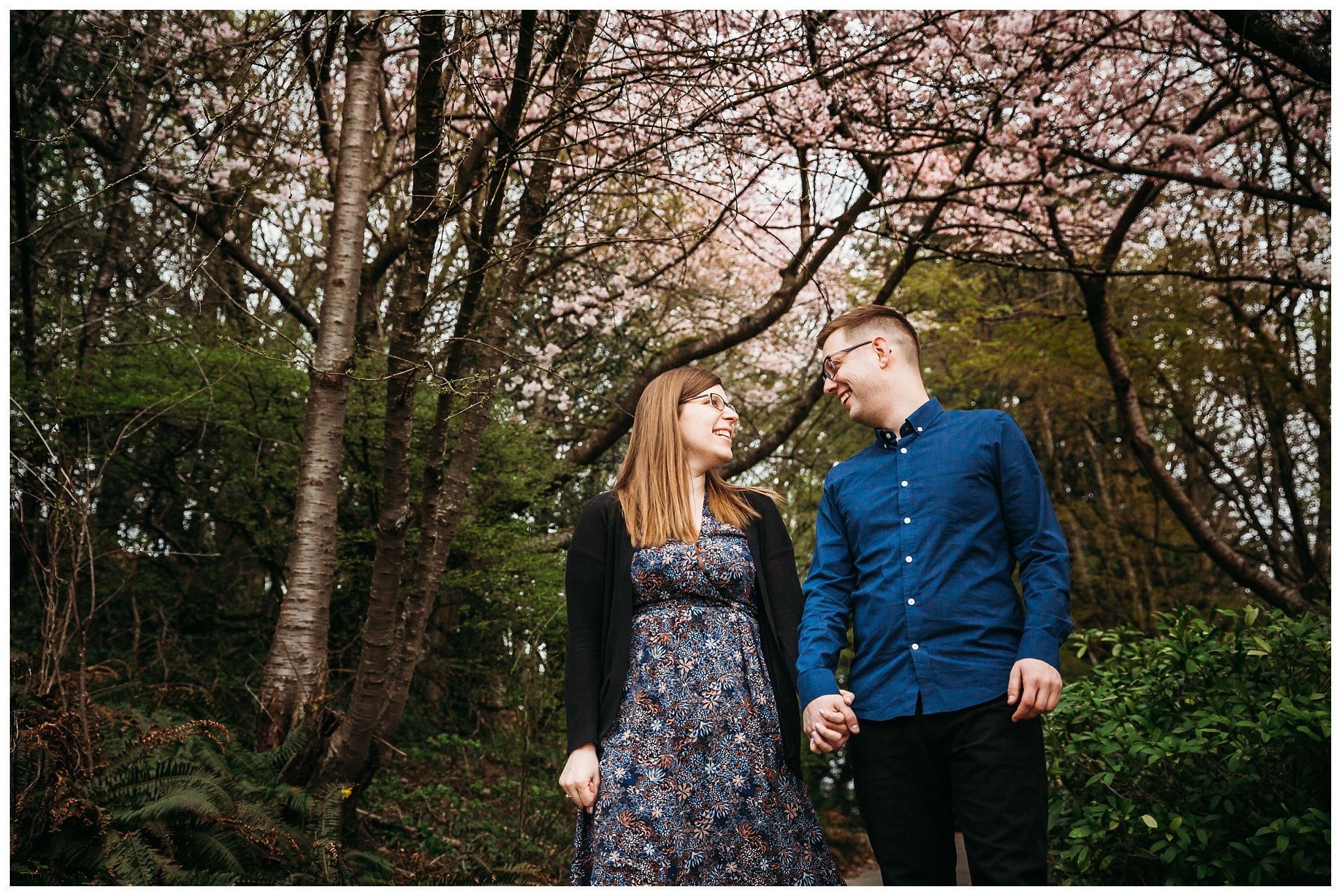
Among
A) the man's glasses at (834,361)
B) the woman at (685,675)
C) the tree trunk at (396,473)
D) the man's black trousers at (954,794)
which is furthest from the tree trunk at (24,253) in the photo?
the man's black trousers at (954,794)

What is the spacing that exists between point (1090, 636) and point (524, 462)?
3684 millimetres

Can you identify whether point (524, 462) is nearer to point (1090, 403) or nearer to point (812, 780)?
point (812, 780)

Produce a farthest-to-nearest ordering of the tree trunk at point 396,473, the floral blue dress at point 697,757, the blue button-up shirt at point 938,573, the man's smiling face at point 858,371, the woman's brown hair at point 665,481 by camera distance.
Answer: the tree trunk at point 396,473
the woman's brown hair at point 665,481
the man's smiling face at point 858,371
the floral blue dress at point 697,757
the blue button-up shirt at point 938,573

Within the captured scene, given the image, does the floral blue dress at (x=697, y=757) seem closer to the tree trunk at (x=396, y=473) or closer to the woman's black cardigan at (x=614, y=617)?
the woman's black cardigan at (x=614, y=617)

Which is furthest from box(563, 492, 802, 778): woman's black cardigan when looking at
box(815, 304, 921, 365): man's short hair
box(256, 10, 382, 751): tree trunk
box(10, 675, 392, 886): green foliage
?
box(256, 10, 382, 751): tree trunk

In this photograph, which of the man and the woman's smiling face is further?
the woman's smiling face

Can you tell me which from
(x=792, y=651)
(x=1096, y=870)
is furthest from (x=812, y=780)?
(x=792, y=651)

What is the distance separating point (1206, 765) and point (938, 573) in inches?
67.2

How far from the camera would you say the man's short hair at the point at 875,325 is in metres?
2.12

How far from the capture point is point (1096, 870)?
3.10 meters

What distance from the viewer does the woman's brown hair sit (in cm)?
231

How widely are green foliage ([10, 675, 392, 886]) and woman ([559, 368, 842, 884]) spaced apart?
1.74 m

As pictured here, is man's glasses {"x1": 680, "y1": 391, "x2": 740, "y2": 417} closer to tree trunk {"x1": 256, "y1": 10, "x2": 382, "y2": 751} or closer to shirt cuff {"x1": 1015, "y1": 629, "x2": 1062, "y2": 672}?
shirt cuff {"x1": 1015, "y1": 629, "x2": 1062, "y2": 672}

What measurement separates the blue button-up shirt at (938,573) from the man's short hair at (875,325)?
19 centimetres
